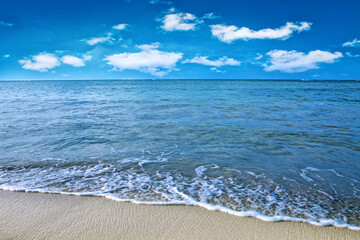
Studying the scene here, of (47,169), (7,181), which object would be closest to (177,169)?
(47,169)

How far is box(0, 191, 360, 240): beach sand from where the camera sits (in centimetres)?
271

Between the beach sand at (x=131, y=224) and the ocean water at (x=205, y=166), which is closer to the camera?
the beach sand at (x=131, y=224)

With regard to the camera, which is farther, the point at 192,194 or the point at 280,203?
the point at 192,194

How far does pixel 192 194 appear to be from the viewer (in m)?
3.74

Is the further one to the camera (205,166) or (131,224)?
(205,166)

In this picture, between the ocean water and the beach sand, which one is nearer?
the beach sand

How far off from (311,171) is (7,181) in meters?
6.24

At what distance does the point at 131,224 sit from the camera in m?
2.93

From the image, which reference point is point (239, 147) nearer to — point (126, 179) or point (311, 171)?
point (311, 171)

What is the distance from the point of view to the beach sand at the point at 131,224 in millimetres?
2713

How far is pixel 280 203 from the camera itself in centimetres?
346

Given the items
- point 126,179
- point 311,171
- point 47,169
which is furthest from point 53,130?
point 311,171

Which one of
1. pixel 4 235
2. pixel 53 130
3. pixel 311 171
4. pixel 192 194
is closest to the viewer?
pixel 4 235

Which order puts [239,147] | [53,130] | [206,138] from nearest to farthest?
[239,147] < [206,138] < [53,130]
